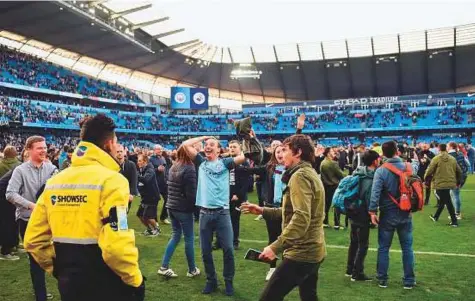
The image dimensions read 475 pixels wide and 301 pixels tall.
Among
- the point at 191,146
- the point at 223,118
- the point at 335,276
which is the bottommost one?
the point at 335,276

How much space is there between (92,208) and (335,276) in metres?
4.39

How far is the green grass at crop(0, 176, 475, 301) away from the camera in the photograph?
→ 509 cm

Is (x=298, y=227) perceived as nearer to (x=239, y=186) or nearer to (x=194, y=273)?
(x=194, y=273)

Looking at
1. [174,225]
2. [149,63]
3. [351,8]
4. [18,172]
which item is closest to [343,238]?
[174,225]

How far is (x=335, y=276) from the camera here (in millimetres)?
5844

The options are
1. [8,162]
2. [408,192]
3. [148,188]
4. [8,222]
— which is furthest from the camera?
[148,188]

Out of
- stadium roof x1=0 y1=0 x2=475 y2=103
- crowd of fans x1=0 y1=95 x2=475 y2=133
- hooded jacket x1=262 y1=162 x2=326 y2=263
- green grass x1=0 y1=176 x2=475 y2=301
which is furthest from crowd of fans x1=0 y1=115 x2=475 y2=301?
crowd of fans x1=0 y1=95 x2=475 y2=133

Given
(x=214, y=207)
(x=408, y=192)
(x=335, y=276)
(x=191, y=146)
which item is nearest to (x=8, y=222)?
(x=191, y=146)

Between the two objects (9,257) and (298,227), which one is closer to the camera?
(298,227)

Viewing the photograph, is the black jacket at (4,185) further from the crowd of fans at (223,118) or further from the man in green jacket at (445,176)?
the crowd of fans at (223,118)

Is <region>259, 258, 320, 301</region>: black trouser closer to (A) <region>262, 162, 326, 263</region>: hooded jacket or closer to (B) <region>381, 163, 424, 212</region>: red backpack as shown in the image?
(A) <region>262, 162, 326, 263</region>: hooded jacket

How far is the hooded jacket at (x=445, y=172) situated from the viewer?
9.22 m

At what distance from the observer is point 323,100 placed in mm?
55906

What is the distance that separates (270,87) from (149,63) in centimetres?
1801
